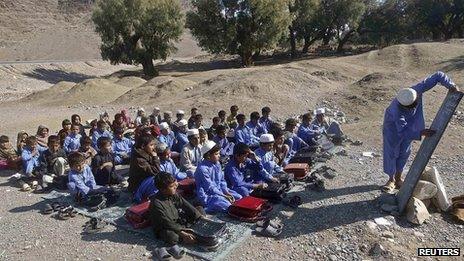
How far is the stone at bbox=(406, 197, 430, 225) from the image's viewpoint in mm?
5852

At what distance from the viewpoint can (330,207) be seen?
6438 mm

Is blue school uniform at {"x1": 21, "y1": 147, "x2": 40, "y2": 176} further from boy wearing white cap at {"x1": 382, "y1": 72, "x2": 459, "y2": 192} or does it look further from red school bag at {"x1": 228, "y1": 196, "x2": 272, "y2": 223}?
boy wearing white cap at {"x1": 382, "y1": 72, "x2": 459, "y2": 192}

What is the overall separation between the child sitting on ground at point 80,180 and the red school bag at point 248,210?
2.25 m

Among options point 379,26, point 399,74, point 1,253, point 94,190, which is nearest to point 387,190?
point 94,190

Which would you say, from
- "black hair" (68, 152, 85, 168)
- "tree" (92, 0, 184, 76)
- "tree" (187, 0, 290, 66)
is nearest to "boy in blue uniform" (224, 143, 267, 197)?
"black hair" (68, 152, 85, 168)

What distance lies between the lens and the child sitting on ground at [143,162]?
6.55m

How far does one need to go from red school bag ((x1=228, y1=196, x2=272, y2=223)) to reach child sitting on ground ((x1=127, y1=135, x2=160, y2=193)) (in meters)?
1.44

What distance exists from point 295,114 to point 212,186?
30.6 feet

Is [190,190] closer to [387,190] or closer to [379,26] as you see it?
[387,190]

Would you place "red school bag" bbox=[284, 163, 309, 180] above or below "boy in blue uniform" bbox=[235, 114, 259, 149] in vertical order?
below

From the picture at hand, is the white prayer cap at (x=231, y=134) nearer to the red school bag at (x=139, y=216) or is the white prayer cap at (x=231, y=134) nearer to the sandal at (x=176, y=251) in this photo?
the red school bag at (x=139, y=216)

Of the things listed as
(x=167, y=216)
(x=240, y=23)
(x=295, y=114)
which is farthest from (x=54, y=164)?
(x=240, y=23)

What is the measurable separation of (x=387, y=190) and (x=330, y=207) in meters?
1.08

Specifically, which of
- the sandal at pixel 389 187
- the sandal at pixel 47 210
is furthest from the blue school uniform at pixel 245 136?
the sandal at pixel 47 210
